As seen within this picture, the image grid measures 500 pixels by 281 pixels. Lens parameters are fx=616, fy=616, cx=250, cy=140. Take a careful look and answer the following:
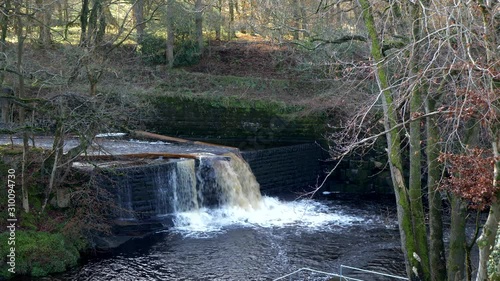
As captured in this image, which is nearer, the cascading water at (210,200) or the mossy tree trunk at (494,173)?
the mossy tree trunk at (494,173)

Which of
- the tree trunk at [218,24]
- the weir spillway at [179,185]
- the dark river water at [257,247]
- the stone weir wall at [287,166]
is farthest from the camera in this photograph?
the tree trunk at [218,24]

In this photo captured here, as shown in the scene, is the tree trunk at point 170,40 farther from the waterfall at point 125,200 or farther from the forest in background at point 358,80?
the waterfall at point 125,200

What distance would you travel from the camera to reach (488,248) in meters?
5.88

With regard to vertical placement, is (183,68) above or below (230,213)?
above

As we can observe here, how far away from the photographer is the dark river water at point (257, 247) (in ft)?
39.9

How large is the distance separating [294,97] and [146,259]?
1306cm

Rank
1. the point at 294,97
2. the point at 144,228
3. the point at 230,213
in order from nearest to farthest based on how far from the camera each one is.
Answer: the point at 144,228
the point at 230,213
the point at 294,97

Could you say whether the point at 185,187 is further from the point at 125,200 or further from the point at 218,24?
the point at 218,24

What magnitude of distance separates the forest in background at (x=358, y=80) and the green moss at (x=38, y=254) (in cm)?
130

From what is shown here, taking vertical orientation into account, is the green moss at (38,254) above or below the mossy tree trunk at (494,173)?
below

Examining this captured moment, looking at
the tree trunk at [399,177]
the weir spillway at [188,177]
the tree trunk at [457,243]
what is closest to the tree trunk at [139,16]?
the weir spillway at [188,177]

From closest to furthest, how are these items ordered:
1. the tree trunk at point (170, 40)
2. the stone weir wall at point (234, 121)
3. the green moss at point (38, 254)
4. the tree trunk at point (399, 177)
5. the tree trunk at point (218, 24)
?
the tree trunk at point (399, 177), the green moss at point (38, 254), the stone weir wall at point (234, 121), the tree trunk at point (170, 40), the tree trunk at point (218, 24)

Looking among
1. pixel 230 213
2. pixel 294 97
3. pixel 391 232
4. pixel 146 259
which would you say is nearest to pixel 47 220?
pixel 146 259

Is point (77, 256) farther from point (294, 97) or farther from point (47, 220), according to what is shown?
point (294, 97)
